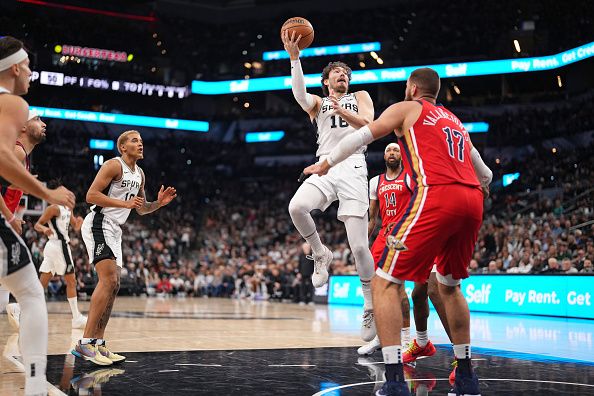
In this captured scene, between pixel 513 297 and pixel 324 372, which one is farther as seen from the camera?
pixel 513 297

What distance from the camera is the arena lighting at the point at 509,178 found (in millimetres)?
25775

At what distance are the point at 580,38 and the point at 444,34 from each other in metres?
7.94

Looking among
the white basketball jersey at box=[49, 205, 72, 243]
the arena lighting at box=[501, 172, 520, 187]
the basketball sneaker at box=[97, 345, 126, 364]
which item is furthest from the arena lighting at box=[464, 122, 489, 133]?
the basketball sneaker at box=[97, 345, 126, 364]

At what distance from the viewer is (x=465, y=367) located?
4645 mm

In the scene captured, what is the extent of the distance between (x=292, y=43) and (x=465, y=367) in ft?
11.0

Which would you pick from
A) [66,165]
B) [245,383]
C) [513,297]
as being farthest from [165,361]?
[66,165]

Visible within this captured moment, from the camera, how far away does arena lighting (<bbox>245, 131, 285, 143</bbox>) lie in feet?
114

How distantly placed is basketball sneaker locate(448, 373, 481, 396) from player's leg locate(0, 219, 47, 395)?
2.69 m

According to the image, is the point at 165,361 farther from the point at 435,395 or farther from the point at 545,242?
the point at 545,242

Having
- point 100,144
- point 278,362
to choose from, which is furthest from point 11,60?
point 100,144

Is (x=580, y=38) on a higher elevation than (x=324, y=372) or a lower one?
higher

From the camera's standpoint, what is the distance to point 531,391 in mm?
5008

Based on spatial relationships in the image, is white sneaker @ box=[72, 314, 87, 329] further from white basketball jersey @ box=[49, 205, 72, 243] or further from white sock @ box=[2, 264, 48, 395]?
white sock @ box=[2, 264, 48, 395]

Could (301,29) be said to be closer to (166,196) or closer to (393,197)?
(393,197)
